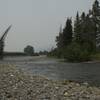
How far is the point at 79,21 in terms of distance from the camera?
91438 mm

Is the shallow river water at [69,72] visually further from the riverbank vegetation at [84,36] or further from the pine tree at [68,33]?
the pine tree at [68,33]

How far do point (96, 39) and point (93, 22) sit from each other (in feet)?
17.6

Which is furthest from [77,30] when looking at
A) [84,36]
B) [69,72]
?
[69,72]

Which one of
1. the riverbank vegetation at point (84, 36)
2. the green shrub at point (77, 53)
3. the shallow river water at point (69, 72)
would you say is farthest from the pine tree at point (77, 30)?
the shallow river water at point (69, 72)

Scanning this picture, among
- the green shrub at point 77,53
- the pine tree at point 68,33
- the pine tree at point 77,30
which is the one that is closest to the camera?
the green shrub at point 77,53

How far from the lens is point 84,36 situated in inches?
3327

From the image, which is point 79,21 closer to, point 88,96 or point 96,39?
point 96,39

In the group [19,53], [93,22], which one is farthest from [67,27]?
[19,53]

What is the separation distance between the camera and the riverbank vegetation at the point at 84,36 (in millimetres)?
75250

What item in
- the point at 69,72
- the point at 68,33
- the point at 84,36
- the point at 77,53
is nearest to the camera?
the point at 69,72

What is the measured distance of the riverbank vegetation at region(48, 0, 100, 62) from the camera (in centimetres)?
7525

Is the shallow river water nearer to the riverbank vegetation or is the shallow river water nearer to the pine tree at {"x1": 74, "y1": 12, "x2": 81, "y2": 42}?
the riverbank vegetation

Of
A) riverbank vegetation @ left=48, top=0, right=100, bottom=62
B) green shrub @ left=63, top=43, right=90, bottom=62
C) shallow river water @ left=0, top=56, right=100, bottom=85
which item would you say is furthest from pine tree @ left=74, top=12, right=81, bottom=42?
shallow river water @ left=0, top=56, right=100, bottom=85

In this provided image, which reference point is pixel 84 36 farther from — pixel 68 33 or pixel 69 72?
pixel 69 72
